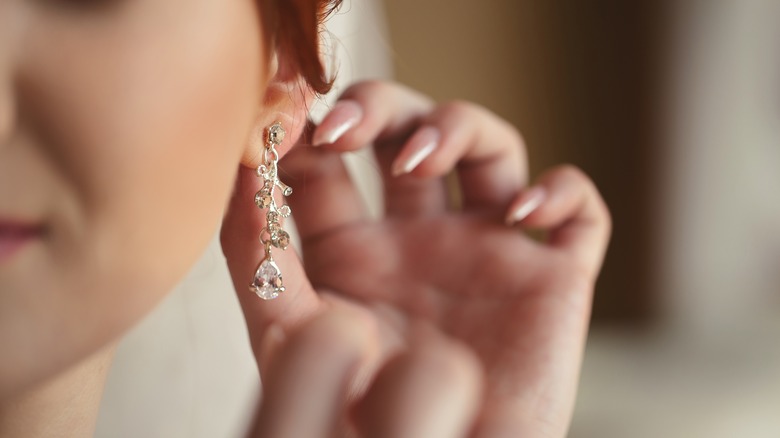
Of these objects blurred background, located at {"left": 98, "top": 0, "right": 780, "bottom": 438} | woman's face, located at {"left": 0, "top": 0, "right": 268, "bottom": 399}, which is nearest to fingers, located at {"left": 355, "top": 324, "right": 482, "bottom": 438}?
woman's face, located at {"left": 0, "top": 0, "right": 268, "bottom": 399}

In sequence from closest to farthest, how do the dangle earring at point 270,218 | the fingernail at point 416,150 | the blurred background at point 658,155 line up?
the dangle earring at point 270,218, the fingernail at point 416,150, the blurred background at point 658,155

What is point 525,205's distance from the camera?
48 centimetres

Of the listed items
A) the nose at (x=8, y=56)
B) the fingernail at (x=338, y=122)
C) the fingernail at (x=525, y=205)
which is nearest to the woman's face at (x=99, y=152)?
the nose at (x=8, y=56)

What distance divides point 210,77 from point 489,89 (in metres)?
0.73

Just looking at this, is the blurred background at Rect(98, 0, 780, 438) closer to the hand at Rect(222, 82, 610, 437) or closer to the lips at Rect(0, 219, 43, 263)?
the hand at Rect(222, 82, 610, 437)

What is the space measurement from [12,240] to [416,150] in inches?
9.7

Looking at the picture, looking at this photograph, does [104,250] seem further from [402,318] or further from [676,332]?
[676,332]

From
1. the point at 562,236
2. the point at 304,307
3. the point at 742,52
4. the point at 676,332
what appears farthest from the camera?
the point at 676,332

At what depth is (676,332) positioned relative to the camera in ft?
3.42

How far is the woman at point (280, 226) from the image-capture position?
0.25 m

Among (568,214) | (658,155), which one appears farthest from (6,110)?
(658,155)

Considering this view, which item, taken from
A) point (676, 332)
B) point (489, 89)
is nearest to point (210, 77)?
point (489, 89)

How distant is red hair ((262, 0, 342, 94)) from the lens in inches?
12.1

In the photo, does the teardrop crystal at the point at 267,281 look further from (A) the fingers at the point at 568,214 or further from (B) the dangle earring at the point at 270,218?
(A) the fingers at the point at 568,214
